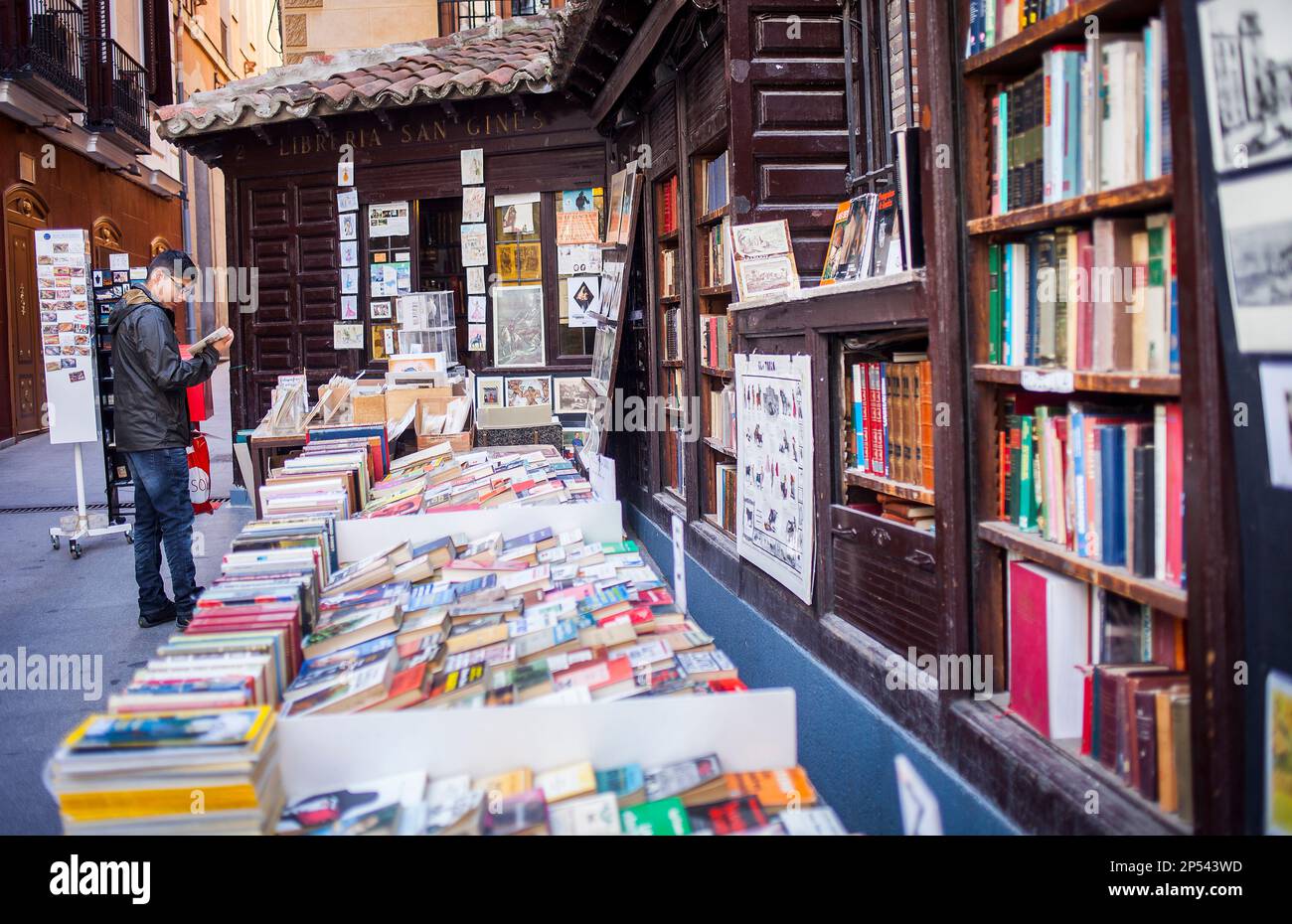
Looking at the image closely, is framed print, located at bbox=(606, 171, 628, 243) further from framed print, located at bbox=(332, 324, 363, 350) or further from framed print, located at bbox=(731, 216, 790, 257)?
framed print, located at bbox=(332, 324, 363, 350)

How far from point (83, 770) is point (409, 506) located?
2.36 m

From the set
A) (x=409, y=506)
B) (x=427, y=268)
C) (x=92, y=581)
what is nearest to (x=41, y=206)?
(x=427, y=268)

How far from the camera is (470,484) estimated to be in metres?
4.34

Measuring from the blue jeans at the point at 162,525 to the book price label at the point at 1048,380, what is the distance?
4.80 meters

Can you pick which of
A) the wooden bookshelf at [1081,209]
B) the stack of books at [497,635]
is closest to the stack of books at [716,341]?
the stack of books at [497,635]

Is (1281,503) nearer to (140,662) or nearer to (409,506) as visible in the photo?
(409,506)

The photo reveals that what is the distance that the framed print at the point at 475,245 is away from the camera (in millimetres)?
9398

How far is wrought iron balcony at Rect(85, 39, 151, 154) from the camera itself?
658 inches

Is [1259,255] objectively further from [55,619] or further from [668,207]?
[55,619]

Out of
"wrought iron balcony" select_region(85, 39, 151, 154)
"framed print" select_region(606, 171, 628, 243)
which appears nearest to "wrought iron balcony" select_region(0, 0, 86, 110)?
"wrought iron balcony" select_region(85, 39, 151, 154)

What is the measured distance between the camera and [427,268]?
10.8 metres

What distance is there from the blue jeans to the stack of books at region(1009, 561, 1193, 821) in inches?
183
